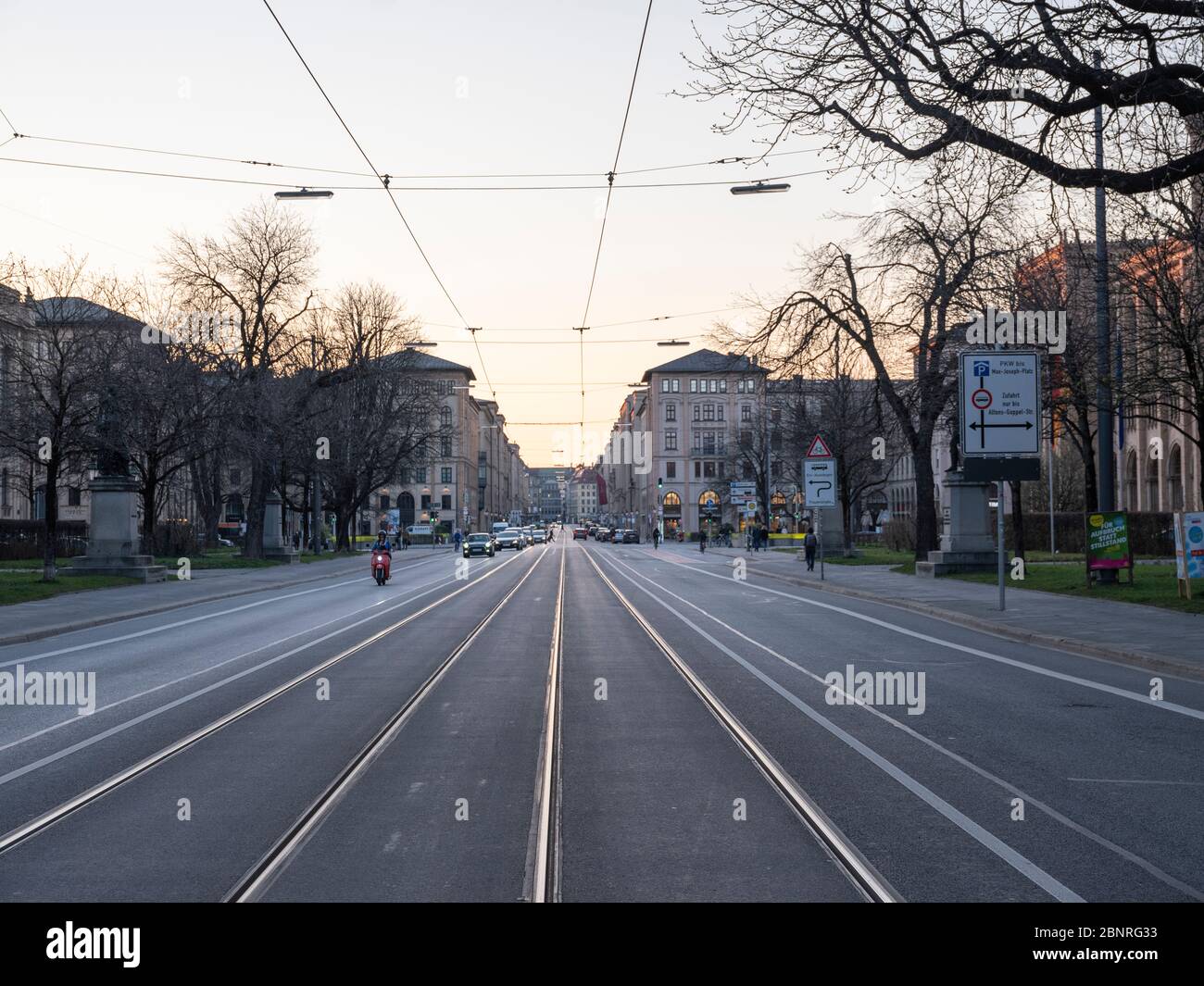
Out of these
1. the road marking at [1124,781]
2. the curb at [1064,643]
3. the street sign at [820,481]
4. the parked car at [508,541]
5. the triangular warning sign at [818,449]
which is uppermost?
the triangular warning sign at [818,449]

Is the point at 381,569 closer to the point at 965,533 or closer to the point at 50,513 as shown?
the point at 50,513

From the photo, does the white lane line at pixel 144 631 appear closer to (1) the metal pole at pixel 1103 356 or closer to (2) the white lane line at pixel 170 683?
(2) the white lane line at pixel 170 683

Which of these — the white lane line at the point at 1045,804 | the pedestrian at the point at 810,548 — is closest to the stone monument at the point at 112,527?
the pedestrian at the point at 810,548

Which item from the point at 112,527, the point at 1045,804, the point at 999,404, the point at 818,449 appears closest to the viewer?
the point at 1045,804

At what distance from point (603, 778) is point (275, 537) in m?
50.1

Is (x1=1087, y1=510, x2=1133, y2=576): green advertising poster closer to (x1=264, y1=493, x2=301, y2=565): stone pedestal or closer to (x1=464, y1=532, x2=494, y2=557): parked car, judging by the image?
(x1=264, y1=493, x2=301, y2=565): stone pedestal

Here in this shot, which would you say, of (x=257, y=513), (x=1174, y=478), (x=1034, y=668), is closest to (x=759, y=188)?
(x=1034, y=668)

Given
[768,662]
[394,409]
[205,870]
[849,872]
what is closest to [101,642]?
[768,662]

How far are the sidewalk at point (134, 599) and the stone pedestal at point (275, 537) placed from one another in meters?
5.90

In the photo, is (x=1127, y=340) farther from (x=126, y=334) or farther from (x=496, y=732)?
(x=126, y=334)

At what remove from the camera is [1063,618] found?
19844 mm

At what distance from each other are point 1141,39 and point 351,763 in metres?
12.4

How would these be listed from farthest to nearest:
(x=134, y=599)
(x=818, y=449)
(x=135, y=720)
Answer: (x=818, y=449) < (x=134, y=599) < (x=135, y=720)

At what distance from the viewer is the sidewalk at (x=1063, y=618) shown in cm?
1488
